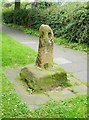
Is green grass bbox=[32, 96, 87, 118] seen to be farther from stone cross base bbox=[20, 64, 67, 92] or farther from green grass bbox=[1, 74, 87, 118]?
stone cross base bbox=[20, 64, 67, 92]

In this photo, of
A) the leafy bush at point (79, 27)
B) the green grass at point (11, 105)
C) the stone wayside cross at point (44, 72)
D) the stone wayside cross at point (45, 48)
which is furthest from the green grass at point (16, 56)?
the leafy bush at point (79, 27)

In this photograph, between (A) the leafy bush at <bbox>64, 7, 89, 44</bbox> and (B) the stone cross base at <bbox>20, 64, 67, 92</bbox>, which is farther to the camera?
(A) the leafy bush at <bbox>64, 7, 89, 44</bbox>

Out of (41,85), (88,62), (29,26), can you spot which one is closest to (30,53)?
(88,62)

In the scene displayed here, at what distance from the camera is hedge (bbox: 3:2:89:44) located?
9.62 metres

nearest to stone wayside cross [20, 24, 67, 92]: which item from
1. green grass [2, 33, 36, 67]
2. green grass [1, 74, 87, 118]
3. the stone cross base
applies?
the stone cross base

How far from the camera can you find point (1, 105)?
4375 millimetres

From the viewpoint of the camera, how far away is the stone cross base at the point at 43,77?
16.7 ft

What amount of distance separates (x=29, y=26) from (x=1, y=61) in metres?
8.81

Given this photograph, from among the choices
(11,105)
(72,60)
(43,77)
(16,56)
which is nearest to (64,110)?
(11,105)

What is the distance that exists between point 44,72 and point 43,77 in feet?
0.66

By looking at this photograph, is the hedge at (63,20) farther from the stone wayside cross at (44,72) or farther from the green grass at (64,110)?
the green grass at (64,110)

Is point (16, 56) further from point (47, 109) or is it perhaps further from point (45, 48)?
point (47, 109)

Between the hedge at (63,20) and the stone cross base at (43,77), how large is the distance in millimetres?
4316

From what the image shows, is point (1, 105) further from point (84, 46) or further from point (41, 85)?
point (84, 46)
